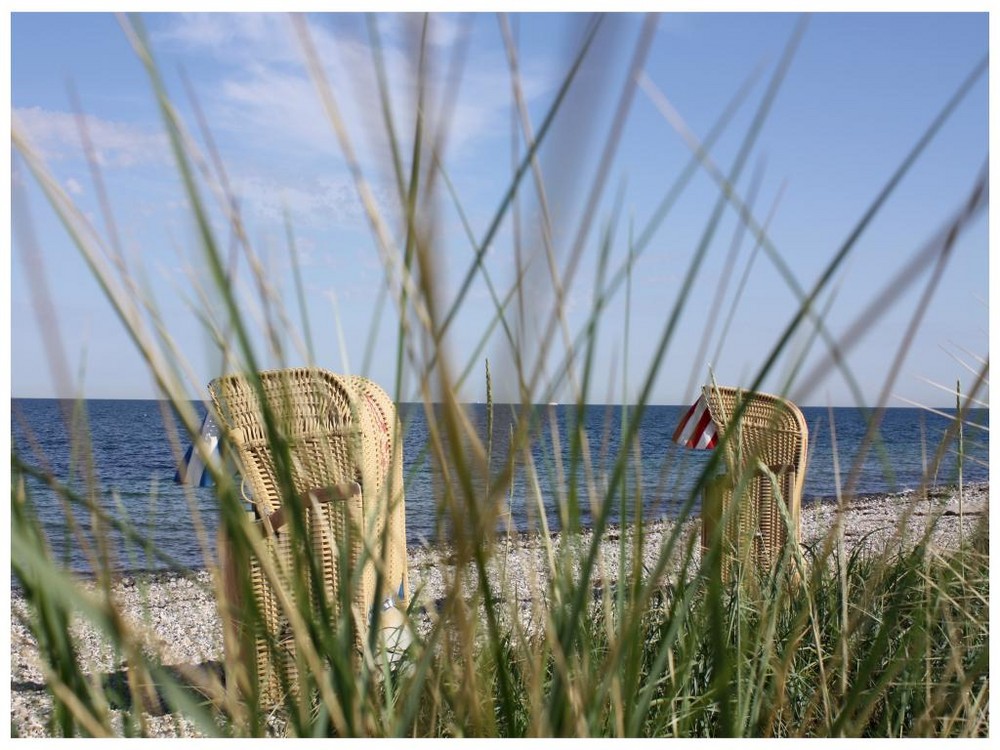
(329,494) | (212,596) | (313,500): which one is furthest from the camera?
(212,596)

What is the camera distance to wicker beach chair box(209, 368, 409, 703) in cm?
60

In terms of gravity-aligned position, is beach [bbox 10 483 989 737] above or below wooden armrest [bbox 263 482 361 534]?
below

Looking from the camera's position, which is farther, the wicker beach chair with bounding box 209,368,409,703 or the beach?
the beach

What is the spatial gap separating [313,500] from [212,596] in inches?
14.1

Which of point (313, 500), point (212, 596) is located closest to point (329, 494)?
point (313, 500)

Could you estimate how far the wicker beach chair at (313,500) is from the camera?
60cm

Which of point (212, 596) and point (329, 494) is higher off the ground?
point (329, 494)

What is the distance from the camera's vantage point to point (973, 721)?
1.18 meters

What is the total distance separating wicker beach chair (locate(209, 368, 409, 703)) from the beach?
0.22 ft

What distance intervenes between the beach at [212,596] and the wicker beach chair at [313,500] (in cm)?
7

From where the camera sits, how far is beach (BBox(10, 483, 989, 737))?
0.82m

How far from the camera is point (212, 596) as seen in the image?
4.02 ft

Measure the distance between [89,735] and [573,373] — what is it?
1.78ft

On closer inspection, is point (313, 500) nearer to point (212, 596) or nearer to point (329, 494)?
point (329, 494)
